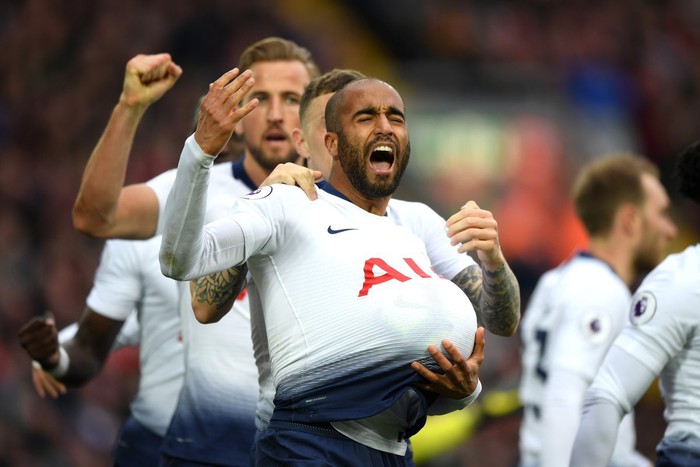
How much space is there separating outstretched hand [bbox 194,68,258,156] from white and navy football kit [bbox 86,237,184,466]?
2.15 metres

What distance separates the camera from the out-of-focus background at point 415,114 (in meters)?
10.2

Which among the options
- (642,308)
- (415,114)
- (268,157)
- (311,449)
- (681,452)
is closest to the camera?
(311,449)

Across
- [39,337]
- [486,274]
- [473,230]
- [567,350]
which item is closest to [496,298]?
[486,274]

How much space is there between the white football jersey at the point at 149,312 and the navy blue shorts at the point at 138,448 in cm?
4

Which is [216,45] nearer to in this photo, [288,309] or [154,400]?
[154,400]

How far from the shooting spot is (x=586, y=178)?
6.36 meters

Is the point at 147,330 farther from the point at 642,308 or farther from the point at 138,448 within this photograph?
the point at 642,308

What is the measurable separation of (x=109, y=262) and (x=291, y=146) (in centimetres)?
128

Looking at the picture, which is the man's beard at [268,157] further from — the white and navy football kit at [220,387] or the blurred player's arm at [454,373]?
the blurred player's arm at [454,373]

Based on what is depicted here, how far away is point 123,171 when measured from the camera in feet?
15.1

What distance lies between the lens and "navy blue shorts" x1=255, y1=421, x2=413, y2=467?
368 cm

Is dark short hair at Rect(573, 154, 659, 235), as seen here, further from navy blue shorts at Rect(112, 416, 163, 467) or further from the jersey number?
navy blue shorts at Rect(112, 416, 163, 467)

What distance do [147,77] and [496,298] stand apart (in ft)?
4.71

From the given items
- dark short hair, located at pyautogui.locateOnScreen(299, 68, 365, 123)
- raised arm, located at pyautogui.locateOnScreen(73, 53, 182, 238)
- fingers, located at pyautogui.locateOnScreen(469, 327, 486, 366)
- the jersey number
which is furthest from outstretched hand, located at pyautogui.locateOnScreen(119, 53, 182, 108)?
the jersey number
